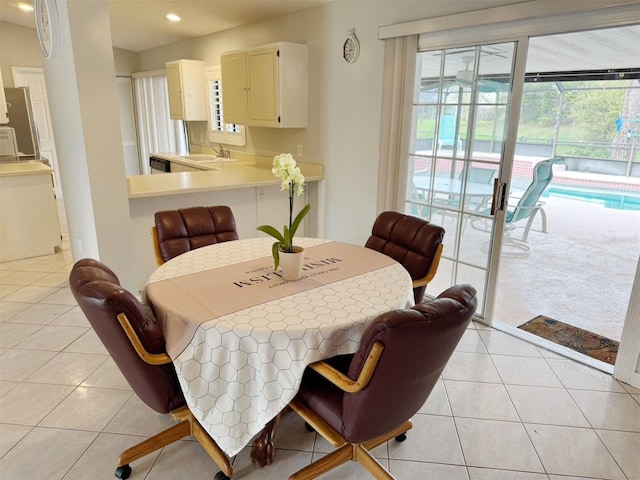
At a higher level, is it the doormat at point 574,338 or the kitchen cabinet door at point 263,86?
the kitchen cabinet door at point 263,86

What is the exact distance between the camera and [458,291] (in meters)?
1.39

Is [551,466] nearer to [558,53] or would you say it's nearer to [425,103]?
[425,103]

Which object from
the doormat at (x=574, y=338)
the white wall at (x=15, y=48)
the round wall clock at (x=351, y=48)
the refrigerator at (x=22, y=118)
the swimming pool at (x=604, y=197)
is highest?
the white wall at (x=15, y=48)

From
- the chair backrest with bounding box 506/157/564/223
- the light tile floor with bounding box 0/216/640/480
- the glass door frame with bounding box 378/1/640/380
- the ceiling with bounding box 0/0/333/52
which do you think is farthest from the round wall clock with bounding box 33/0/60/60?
the chair backrest with bounding box 506/157/564/223

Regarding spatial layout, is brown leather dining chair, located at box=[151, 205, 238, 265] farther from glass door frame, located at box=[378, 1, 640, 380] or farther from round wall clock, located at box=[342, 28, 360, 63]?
round wall clock, located at box=[342, 28, 360, 63]

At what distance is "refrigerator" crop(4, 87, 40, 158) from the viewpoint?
545 centimetres

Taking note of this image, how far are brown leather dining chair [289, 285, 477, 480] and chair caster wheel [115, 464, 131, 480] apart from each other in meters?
0.67

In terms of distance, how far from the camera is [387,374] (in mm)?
1300

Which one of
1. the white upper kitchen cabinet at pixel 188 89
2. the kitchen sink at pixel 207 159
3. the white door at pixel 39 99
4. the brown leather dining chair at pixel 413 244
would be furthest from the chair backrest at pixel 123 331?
the white door at pixel 39 99

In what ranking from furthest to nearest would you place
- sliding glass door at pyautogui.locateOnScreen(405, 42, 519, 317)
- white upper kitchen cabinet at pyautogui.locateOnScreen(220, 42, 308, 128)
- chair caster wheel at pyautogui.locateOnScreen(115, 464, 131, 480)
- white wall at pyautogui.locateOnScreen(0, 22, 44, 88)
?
white wall at pyautogui.locateOnScreen(0, 22, 44, 88), white upper kitchen cabinet at pyautogui.locateOnScreen(220, 42, 308, 128), sliding glass door at pyautogui.locateOnScreen(405, 42, 519, 317), chair caster wheel at pyautogui.locateOnScreen(115, 464, 131, 480)

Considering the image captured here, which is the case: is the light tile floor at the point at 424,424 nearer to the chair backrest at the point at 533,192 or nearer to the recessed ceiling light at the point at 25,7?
the chair backrest at the point at 533,192

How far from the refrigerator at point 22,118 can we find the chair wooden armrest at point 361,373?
5.82 m

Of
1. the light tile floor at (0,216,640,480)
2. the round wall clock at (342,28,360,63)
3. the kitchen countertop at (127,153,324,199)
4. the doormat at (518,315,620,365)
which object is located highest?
the round wall clock at (342,28,360,63)

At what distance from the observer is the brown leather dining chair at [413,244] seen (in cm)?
227
